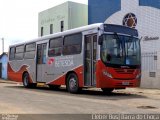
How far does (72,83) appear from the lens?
62.2ft

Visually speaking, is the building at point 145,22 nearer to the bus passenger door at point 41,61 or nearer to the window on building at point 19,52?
the bus passenger door at point 41,61

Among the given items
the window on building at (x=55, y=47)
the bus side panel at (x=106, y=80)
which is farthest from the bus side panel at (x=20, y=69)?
the bus side panel at (x=106, y=80)

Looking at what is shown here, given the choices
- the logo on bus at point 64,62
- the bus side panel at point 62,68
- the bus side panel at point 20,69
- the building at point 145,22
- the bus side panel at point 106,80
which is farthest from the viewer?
the building at point 145,22

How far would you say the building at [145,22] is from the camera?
82.9 feet

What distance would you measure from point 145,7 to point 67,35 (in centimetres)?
957

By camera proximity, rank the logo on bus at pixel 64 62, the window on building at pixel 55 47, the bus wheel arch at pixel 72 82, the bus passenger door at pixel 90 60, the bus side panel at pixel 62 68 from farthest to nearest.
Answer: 1. the window on building at pixel 55 47
2. the logo on bus at pixel 64 62
3. the bus wheel arch at pixel 72 82
4. the bus side panel at pixel 62 68
5. the bus passenger door at pixel 90 60

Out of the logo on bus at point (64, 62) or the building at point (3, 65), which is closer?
the logo on bus at point (64, 62)

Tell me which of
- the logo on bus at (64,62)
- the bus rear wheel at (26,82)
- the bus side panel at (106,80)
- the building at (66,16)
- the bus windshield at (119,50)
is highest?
the building at (66,16)

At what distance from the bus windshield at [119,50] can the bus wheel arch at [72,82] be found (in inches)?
94.1

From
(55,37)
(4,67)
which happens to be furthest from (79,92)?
(4,67)

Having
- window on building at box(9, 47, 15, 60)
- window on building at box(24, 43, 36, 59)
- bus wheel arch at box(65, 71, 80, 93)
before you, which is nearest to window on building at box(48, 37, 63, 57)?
bus wheel arch at box(65, 71, 80, 93)

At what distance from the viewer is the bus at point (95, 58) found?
16.9 meters

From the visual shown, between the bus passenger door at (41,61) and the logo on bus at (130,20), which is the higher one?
the logo on bus at (130,20)

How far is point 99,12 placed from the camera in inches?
1283
